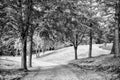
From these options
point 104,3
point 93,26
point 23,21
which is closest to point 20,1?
point 23,21

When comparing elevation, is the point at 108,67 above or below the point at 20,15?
below

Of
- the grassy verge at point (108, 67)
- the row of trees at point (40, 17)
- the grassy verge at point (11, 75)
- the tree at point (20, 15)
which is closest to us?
Result: the grassy verge at point (108, 67)

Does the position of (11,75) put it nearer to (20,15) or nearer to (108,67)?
(20,15)

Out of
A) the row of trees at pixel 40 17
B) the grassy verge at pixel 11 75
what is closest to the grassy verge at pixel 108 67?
the row of trees at pixel 40 17

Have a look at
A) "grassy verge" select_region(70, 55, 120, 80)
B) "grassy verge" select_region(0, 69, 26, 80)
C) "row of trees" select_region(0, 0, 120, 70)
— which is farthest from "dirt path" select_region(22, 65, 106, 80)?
"row of trees" select_region(0, 0, 120, 70)

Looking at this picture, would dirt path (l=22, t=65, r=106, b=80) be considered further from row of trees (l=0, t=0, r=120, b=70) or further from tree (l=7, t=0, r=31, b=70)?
tree (l=7, t=0, r=31, b=70)

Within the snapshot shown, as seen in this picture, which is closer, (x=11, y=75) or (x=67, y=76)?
(x=67, y=76)

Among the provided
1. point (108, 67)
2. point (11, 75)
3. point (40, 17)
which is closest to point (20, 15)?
point (40, 17)

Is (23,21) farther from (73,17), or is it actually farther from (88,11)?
(88,11)

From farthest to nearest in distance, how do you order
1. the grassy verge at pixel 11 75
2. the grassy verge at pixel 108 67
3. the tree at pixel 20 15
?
the tree at pixel 20 15 < the grassy verge at pixel 11 75 < the grassy verge at pixel 108 67

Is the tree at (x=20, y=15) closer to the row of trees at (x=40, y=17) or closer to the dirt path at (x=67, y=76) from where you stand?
the row of trees at (x=40, y=17)

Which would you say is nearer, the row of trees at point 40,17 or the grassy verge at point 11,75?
the grassy verge at point 11,75

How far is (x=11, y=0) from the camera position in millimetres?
14195

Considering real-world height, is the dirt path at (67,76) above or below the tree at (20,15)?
below
